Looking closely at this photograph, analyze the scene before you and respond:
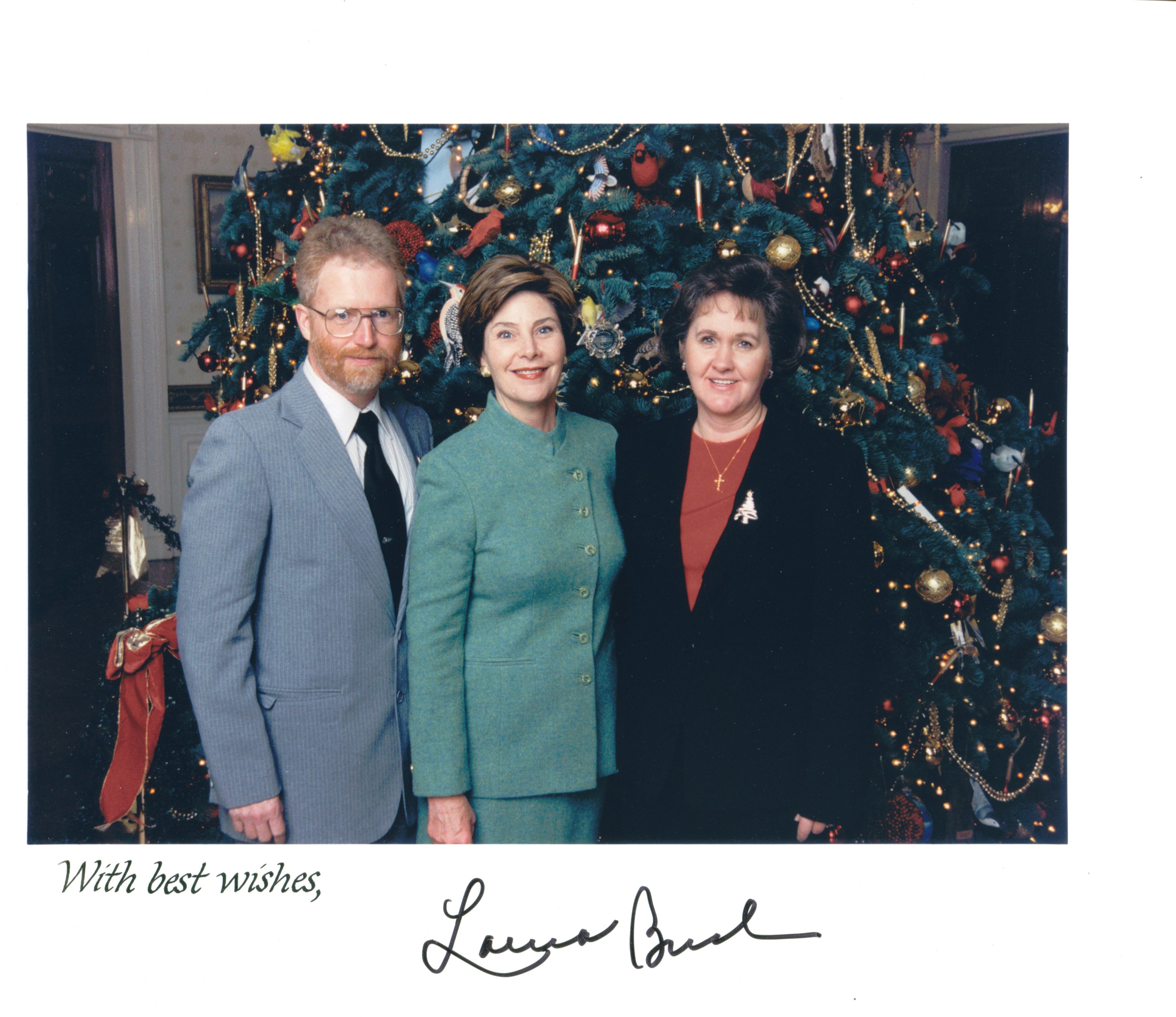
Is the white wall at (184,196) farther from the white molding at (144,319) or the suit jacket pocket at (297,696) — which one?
the suit jacket pocket at (297,696)

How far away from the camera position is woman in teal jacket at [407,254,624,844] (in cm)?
173

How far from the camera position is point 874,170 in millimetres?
2686

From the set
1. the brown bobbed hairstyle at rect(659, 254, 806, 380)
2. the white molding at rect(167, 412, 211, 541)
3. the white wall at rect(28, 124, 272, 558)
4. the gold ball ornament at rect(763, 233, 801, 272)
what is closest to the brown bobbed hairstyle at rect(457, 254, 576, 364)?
the brown bobbed hairstyle at rect(659, 254, 806, 380)

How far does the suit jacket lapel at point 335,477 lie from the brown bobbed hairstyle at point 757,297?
806 mm

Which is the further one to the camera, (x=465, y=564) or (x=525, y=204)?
(x=525, y=204)

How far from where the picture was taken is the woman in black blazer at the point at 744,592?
5.99 feet

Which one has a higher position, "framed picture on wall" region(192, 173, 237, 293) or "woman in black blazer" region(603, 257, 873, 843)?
"framed picture on wall" region(192, 173, 237, 293)

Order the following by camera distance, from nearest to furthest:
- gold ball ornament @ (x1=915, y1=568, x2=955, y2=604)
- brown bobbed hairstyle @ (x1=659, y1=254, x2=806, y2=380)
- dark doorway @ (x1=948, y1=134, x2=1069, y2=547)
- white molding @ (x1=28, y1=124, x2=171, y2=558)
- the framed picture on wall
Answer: brown bobbed hairstyle @ (x1=659, y1=254, x2=806, y2=380) → gold ball ornament @ (x1=915, y1=568, x2=955, y2=604) → dark doorway @ (x1=948, y1=134, x2=1069, y2=547) → white molding @ (x1=28, y1=124, x2=171, y2=558) → the framed picture on wall

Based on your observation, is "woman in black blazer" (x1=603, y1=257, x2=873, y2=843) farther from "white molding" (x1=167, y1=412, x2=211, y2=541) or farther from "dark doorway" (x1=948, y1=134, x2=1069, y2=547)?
"white molding" (x1=167, y1=412, x2=211, y2=541)

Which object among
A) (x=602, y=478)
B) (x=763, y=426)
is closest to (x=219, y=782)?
(x=602, y=478)
